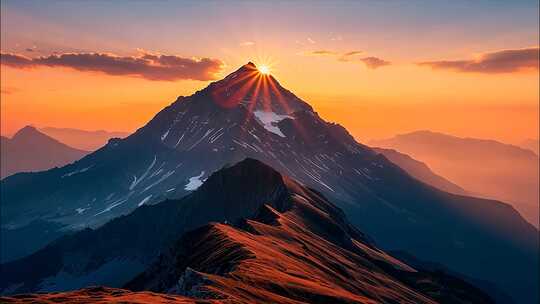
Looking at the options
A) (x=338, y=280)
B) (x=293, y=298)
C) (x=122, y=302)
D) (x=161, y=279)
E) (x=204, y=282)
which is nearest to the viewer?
(x=122, y=302)

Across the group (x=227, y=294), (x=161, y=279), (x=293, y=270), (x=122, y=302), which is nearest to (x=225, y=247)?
(x=293, y=270)

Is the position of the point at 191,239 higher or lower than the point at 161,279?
higher

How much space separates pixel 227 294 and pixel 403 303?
355ft

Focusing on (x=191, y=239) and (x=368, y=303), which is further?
(x=191, y=239)

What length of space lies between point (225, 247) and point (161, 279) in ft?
144

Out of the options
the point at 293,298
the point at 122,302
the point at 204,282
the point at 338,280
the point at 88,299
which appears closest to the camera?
Result: the point at 122,302

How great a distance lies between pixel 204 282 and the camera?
106750mm

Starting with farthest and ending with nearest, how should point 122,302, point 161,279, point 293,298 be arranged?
1. point 161,279
2. point 293,298
3. point 122,302

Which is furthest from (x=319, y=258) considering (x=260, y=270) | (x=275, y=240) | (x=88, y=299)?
(x=88, y=299)

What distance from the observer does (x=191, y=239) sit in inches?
7352

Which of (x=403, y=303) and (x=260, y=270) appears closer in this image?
(x=260, y=270)

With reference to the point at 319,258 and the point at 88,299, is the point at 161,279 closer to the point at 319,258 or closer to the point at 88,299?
the point at 319,258

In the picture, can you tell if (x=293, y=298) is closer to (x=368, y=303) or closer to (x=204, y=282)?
(x=204, y=282)

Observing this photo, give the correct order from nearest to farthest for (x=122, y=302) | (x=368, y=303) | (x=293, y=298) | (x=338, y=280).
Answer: (x=122, y=302)
(x=293, y=298)
(x=368, y=303)
(x=338, y=280)
